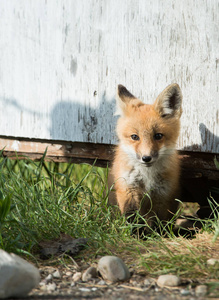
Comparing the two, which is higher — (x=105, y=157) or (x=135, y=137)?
(x=135, y=137)

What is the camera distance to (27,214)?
329 cm

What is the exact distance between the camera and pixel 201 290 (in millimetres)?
2230

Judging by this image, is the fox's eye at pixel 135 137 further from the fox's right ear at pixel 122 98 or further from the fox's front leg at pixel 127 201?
the fox's front leg at pixel 127 201

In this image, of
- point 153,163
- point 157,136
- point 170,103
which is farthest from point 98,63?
point 153,163

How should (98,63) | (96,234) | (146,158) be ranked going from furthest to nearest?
(98,63) < (146,158) < (96,234)

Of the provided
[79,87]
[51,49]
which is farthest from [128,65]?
[51,49]

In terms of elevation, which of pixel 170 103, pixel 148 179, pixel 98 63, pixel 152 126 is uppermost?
pixel 98 63

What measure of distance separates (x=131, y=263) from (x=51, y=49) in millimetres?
2704

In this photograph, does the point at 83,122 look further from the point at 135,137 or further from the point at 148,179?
the point at 148,179

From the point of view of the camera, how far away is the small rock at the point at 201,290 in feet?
7.22

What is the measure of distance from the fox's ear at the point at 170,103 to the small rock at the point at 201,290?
1786 mm

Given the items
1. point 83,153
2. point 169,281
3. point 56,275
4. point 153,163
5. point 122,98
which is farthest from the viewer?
point 83,153

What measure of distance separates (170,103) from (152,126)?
29 cm

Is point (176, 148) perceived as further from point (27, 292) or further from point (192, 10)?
point (27, 292)
